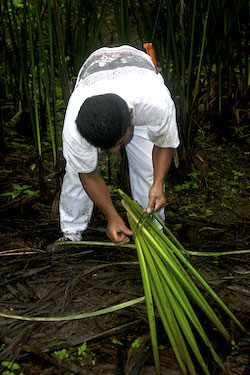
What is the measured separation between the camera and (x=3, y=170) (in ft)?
8.88

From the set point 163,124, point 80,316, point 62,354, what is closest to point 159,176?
point 163,124

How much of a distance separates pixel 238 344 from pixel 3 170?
68.9 inches

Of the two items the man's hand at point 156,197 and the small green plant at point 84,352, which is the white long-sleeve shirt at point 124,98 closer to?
the man's hand at point 156,197

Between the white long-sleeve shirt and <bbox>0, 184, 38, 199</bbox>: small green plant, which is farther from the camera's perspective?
<bbox>0, 184, 38, 199</bbox>: small green plant

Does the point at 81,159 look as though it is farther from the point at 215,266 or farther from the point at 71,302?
the point at 215,266

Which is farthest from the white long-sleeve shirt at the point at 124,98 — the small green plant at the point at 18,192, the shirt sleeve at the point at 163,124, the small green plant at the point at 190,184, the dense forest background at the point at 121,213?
the small green plant at the point at 190,184

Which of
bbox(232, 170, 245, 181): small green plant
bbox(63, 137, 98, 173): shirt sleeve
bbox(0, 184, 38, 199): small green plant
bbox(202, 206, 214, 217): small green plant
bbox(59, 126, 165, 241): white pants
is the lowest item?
bbox(202, 206, 214, 217): small green plant

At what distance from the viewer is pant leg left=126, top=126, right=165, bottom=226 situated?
6.15 ft

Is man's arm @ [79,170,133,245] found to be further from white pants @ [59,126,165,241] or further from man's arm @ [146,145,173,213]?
white pants @ [59,126,165,241]

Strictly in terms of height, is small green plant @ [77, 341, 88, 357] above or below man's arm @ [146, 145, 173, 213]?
below

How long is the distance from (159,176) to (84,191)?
42 cm

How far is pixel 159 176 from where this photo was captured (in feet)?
5.40

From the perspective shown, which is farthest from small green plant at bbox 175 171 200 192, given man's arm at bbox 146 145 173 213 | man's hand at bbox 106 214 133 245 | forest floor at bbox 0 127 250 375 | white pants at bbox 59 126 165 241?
man's hand at bbox 106 214 133 245

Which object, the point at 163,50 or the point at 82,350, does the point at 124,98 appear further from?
the point at 163,50
